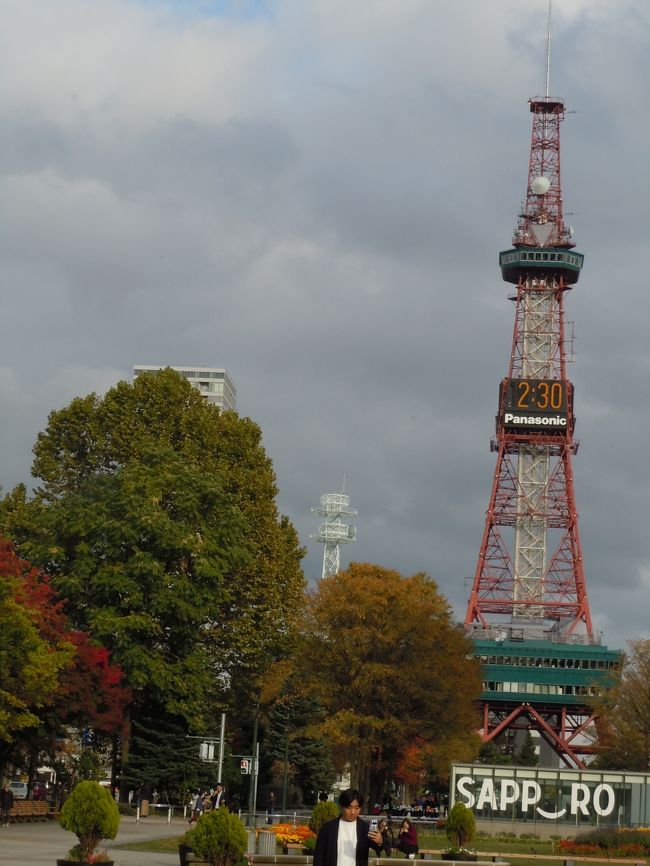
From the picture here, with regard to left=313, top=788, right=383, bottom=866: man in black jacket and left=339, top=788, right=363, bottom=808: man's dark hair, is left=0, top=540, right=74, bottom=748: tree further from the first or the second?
left=313, top=788, right=383, bottom=866: man in black jacket

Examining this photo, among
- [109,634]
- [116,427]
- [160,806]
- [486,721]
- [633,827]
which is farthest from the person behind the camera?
[486,721]

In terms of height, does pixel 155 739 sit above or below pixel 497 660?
below

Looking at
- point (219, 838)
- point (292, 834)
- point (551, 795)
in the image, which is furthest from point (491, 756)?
point (219, 838)

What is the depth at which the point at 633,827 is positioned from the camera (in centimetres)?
6109

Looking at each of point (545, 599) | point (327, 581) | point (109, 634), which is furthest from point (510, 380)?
point (109, 634)

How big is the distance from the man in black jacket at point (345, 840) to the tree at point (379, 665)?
59028 millimetres

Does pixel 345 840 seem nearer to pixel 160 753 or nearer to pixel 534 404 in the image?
pixel 160 753

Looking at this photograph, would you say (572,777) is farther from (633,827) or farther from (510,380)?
(510,380)

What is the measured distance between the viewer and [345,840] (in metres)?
15.9

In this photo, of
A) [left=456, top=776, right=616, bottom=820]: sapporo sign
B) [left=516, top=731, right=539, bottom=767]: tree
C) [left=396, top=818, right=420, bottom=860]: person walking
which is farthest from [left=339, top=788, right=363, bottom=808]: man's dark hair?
[left=516, top=731, right=539, bottom=767]: tree

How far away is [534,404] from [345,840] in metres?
158

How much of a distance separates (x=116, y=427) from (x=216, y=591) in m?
11.9

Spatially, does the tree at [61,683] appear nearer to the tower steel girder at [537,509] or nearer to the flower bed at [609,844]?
the flower bed at [609,844]

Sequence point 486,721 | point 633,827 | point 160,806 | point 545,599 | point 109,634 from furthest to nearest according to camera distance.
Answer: point 545,599, point 486,721, point 160,806, point 109,634, point 633,827
